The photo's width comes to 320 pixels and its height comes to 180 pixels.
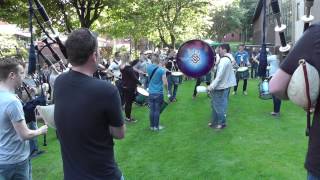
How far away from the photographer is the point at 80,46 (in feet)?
9.68

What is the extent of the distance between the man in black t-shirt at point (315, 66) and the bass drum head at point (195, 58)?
185 inches

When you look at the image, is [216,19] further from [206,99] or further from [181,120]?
[181,120]

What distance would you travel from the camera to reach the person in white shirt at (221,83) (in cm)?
1045

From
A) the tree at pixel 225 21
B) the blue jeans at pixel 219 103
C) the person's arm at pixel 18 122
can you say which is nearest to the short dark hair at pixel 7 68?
the person's arm at pixel 18 122

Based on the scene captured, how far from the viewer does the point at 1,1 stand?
1925cm

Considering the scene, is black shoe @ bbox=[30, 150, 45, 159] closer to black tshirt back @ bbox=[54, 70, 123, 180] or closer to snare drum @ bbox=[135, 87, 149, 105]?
snare drum @ bbox=[135, 87, 149, 105]

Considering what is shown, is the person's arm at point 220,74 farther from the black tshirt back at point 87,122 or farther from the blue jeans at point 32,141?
the black tshirt back at point 87,122

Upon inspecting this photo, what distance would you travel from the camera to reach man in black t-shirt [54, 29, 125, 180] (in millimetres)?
2973

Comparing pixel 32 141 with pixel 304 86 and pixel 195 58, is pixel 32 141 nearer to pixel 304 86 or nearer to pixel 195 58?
pixel 195 58

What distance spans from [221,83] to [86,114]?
25.5 ft

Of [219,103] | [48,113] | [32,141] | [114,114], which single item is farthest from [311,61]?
[219,103]

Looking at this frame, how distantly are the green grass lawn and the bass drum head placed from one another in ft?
5.69

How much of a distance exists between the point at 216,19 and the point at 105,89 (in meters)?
67.3

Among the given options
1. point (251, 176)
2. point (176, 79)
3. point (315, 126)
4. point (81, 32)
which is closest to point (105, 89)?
point (81, 32)
